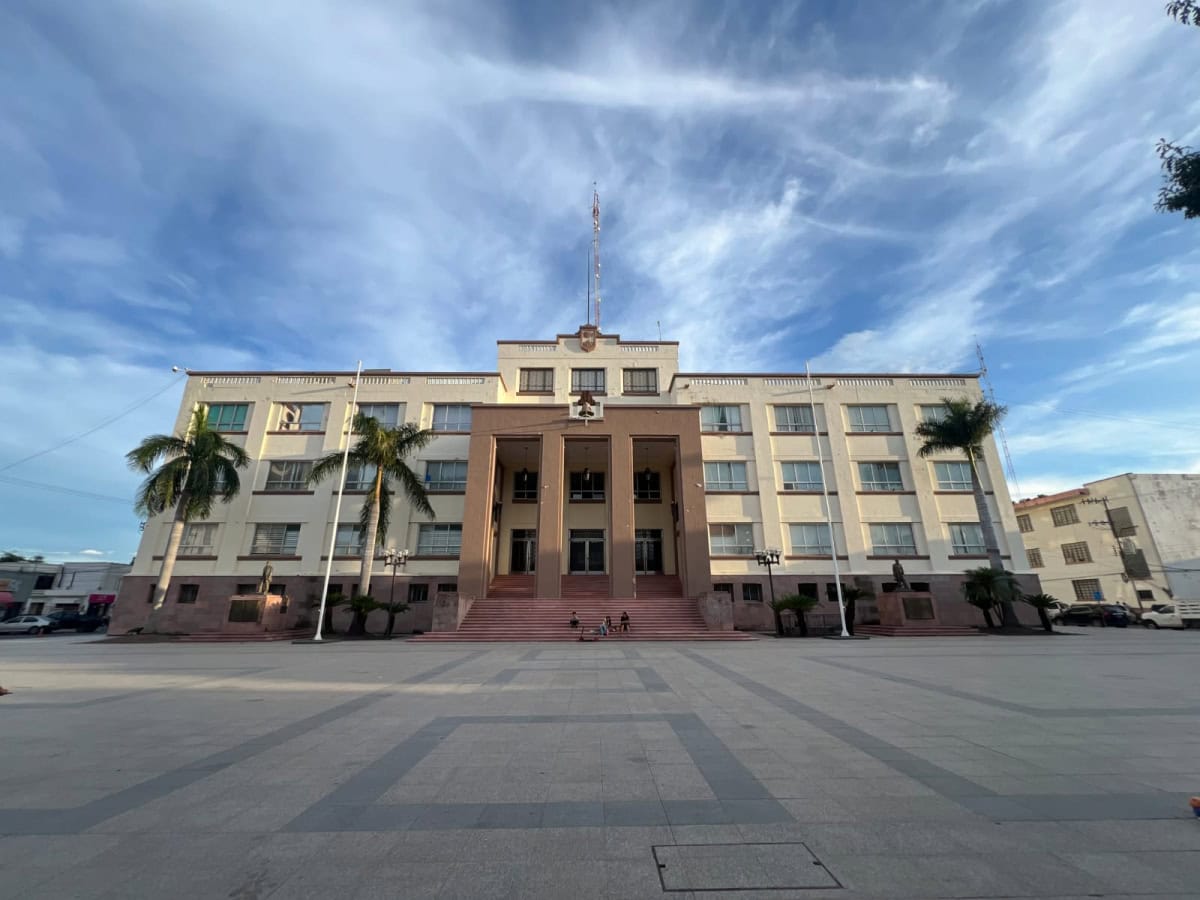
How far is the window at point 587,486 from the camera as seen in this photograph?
3378 cm

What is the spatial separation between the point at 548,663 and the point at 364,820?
10.1m

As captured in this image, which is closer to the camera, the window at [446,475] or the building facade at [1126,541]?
the window at [446,475]

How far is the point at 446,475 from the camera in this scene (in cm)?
3073

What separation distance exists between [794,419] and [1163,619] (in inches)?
944

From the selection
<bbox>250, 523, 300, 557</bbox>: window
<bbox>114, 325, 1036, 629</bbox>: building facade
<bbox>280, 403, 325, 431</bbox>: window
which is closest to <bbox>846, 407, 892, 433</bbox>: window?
<bbox>114, 325, 1036, 629</bbox>: building facade

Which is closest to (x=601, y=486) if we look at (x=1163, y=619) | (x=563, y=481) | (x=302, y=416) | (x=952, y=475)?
(x=563, y=481)

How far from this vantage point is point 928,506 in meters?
30.0

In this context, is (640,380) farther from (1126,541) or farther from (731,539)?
(1126,541)

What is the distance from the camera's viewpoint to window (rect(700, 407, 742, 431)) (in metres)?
31.9

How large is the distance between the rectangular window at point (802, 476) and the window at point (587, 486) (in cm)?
1195

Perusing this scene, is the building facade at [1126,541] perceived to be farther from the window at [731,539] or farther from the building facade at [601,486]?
the window at [731,539]

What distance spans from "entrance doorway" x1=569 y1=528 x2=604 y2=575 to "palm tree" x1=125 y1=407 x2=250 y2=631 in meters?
19.7

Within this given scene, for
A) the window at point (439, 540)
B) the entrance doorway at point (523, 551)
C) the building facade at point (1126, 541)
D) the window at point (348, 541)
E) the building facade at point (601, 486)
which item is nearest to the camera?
the building facade at point (601, 486)

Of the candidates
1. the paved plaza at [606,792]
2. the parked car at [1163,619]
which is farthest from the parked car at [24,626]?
the parked car at [1163,619]
